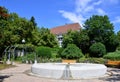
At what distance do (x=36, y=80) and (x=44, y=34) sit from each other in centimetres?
3640

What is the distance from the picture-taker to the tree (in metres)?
42.7

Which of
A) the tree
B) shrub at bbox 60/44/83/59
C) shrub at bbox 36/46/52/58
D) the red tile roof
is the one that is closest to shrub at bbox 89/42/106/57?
the tree


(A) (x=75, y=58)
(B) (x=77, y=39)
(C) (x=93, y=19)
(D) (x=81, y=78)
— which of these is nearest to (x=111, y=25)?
(C) (x=93, y=19)

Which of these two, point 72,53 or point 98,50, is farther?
point 98,50

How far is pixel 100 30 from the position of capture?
43094 mm

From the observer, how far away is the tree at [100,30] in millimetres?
42656

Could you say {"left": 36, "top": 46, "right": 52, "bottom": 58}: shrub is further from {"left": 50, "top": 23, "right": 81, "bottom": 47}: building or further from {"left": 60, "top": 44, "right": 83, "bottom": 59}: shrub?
{"left": 50, "top": 23, "right": 81, "bottom": 47}: building

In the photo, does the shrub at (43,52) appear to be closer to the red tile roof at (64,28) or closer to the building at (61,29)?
the building at (61,29)

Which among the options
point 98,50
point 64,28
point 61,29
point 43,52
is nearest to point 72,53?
point 43,52

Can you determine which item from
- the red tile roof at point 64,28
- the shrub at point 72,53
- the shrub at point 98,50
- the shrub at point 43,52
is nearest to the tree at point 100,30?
the shrub at point 98,50

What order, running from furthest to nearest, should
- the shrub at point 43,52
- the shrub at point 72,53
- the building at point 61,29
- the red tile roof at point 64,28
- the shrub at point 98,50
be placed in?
the building at point 61,29, the red tile roof at point 64,28, the shrub at point 98,50, the shrub at point 43,52, the shrub at point 72,53

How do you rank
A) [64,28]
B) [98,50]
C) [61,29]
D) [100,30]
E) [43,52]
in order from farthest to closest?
[61,29] < [64,28] < [100,30] < [98,50] < [43,52]

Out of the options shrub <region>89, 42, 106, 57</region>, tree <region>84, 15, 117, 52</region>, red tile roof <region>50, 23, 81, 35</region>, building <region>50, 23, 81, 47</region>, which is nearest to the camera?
shrub <region>89, 42, 106, 57</region>

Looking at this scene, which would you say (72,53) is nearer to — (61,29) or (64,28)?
(64,28)
